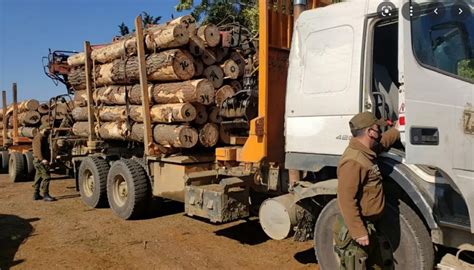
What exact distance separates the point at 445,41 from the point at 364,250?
1.76 metres

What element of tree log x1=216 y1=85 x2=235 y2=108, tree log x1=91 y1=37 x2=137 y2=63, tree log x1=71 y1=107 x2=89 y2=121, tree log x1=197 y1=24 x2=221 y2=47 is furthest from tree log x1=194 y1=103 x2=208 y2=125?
tree log x1=71 y1=107 x2=89 y2=121

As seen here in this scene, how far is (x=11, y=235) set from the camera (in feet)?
23.7

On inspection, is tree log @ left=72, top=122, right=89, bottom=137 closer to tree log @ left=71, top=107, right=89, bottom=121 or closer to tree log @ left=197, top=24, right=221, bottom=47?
tree log @ left=71, top=107, right=89, bottom=121

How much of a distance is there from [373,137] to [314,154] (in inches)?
34.1

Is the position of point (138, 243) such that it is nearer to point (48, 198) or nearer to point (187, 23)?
point (187, 23)

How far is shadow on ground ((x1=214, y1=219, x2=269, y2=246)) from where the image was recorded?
6.48 metres

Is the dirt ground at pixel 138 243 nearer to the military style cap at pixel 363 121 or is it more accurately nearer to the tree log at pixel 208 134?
the tree log at pixel 208 134

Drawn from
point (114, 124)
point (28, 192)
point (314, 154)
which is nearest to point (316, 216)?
point (314, 154)

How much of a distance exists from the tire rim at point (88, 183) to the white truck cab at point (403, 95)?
566cm

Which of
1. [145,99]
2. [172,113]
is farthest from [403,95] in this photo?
[145,99]

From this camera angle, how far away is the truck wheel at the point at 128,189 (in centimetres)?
767

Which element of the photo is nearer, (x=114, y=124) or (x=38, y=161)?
(x=114, y=124)

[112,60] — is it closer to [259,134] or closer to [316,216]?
[259,134]

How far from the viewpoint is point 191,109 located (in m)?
6.88
